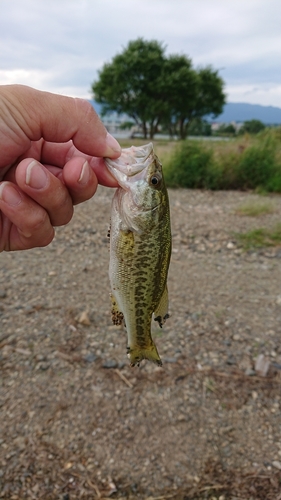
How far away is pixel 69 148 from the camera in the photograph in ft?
8.94

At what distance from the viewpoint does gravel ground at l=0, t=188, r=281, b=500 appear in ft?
11.7

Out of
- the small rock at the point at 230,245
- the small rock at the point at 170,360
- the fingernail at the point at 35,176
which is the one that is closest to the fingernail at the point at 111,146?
the fingernail at the point at 35,176

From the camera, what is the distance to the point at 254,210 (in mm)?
10789

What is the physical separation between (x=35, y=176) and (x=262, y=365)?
3.65 m

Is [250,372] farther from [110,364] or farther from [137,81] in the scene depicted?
[137,81]

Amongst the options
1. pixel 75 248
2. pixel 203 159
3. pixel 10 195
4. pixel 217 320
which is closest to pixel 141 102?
pixel 203 159

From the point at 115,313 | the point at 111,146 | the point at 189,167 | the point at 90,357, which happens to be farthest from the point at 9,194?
→ the point at 189,167

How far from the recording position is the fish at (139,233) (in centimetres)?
224

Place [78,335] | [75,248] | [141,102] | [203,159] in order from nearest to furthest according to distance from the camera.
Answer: [78,335] → [75,248] → [203,159] → [141,102]

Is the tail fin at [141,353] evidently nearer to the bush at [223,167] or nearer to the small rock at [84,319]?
A: the small rock at [84,319]

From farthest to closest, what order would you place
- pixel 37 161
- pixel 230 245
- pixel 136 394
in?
pixel 230 245, pixel 136 394, pixel 37 161

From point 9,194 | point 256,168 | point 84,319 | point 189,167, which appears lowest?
point 84,319

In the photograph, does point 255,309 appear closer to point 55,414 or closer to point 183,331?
point 183,331

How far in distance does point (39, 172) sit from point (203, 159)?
40.3 feet
